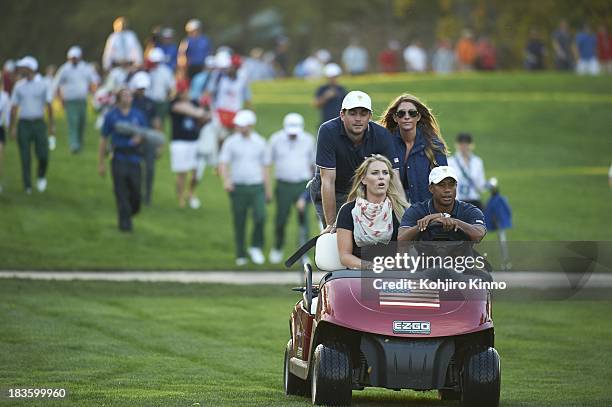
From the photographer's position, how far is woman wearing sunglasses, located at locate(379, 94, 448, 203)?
42.7 ft

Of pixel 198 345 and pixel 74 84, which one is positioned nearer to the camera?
pixel 198 345

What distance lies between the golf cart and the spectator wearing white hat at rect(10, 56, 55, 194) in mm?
18284

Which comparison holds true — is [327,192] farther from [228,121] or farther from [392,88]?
[392,88]

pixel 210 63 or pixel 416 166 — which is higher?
pixel 210 63

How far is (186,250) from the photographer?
26.9 meters

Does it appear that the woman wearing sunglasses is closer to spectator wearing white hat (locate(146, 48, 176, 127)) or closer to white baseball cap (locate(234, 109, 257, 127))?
white baseball cap (locate(234, 109, 257, 127))

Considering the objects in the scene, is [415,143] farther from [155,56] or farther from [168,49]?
[168,49]

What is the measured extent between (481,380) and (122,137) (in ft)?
51.4

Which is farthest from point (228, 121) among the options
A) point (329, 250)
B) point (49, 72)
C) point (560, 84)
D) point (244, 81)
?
point (560, 84)

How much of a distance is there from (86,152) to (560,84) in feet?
74.4

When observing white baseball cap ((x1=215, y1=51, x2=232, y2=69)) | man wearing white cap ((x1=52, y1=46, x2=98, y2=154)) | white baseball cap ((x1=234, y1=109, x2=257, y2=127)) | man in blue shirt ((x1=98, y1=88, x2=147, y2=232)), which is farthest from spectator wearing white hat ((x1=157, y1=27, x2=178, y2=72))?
white baseball cap ((x1=234, y1=109, x2=257, y2=127))

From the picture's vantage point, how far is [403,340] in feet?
35.6

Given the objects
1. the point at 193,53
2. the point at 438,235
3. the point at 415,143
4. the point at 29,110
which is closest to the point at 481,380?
the point at 438,235

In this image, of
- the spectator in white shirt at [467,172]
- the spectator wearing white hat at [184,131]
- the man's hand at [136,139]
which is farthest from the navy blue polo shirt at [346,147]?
the spectator wearing white hat at [184,131]
